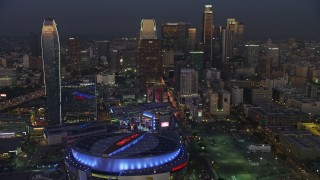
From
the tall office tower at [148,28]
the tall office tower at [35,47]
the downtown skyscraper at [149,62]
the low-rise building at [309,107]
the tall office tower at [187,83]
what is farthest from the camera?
the tall office tower at [35,47]

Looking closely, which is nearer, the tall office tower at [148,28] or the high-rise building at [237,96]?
the high-rise building at [237,96]

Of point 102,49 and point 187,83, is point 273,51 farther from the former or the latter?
point 102,49

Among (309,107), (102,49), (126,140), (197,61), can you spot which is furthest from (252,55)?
(126,140)

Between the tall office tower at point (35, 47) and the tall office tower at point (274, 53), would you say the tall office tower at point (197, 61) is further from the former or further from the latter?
the tall office tower at point (35, 47)

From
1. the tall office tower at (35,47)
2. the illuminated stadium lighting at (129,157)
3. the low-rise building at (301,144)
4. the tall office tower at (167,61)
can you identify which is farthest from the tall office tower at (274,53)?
the illuminated stadium lighting at (129,157)

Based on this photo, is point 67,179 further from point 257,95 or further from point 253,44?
point 253,44
